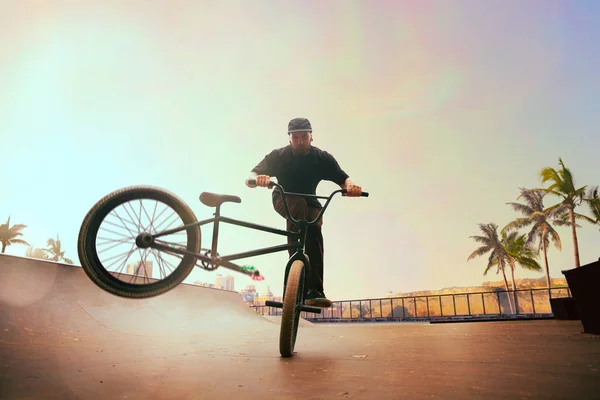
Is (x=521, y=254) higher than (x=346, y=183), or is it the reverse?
(x=521, y=254)

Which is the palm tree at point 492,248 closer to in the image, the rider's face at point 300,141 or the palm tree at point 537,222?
the palm tree at point 537,222

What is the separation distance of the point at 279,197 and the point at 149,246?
165 centimetres

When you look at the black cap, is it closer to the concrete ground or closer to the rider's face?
the rider's face

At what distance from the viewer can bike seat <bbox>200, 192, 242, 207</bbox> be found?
3.64m

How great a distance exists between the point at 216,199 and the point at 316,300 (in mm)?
1752

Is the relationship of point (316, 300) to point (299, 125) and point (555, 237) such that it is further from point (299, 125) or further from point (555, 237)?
point (555, 237)

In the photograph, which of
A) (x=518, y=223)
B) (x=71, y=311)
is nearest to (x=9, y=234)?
(x=71, y=311)

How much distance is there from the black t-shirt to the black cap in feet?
1.01

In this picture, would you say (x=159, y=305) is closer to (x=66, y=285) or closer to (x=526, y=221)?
(x=66, y=285)

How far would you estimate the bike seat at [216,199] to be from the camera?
11.9 feet

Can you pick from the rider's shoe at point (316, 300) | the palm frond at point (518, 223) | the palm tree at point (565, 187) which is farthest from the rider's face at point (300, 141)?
the palm frond at point (518, 223)

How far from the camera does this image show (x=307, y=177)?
478 cm

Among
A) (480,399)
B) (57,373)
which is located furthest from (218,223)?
(480,399)

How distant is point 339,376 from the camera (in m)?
2.68
